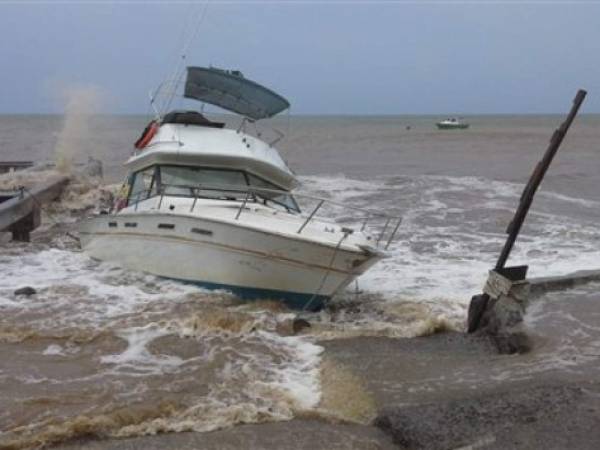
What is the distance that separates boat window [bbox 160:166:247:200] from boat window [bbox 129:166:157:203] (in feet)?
0.91

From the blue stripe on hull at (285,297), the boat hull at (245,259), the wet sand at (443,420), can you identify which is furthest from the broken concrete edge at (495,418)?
the blue stripe on hull at (285,297)

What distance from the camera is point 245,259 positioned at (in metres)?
9.64

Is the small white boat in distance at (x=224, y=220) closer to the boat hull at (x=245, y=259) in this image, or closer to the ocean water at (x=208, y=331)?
the boat hull at (x=245, y=259)

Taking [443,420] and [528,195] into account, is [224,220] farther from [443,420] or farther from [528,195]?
[443,420]

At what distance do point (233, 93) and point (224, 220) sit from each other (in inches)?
179

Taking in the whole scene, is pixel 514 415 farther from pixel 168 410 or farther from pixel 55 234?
pixel 55 234

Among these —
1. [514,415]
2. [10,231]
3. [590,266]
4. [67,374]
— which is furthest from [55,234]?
[514,415]

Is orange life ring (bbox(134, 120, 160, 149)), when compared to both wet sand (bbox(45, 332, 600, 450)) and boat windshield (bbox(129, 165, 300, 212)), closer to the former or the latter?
boat windshield (bbox(129, 165, 300, 212))

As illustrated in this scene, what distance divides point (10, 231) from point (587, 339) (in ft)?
41.0

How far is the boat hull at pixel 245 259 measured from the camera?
9273 mm

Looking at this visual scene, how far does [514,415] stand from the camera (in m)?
6.00

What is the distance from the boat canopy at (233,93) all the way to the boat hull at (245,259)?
11.6 feet

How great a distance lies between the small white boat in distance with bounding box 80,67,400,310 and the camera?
30.8 ft

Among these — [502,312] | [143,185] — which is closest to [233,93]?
[143,185]
